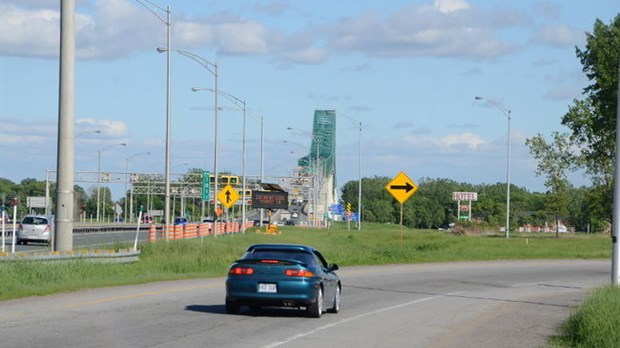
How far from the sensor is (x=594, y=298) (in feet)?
65.9

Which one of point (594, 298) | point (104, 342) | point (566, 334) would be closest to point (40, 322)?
point (104, 342)

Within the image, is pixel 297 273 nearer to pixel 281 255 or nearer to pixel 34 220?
pixel 281 255

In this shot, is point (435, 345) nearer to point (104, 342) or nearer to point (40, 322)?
point (104, 342)

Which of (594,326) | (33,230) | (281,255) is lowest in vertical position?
(594,326)

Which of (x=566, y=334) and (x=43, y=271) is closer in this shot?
(x=566, y=334)

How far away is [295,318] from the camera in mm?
20562

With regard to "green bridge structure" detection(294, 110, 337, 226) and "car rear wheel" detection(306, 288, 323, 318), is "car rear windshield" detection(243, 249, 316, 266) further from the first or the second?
"green bridge structure" detection(294, 110, 337, 226)

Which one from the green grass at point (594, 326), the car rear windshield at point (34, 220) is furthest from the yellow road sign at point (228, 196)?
the green grass at point (594, 326)

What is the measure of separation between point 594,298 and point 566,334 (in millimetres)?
2245

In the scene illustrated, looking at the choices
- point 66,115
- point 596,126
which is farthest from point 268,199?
point 66,115

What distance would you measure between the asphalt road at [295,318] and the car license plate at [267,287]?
0.54 m

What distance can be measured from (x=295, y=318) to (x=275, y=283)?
81cm

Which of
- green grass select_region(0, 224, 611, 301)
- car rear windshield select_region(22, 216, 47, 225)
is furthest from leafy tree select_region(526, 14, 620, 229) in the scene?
car rear windshield select_region(22, 216, 47, 225)

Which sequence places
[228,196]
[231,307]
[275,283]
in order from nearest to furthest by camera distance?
1. [275,283]
2. [231,307]
3. [228,196]
